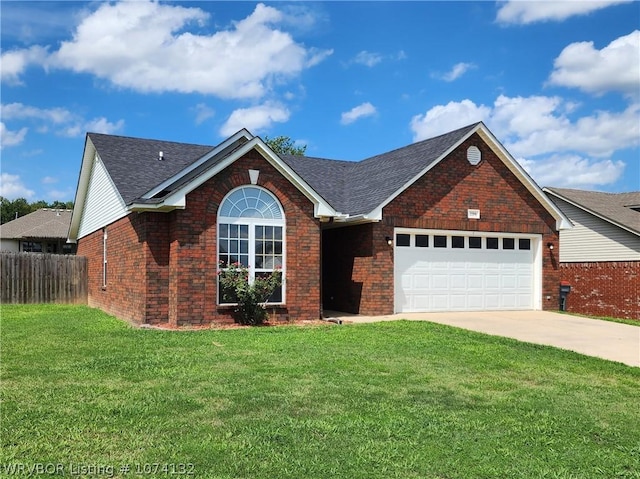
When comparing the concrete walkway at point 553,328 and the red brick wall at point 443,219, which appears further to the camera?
the red brick wall at point 443,219

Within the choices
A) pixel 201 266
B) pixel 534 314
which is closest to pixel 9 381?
pixel 201 266

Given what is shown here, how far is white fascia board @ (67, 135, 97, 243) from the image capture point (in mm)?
19759

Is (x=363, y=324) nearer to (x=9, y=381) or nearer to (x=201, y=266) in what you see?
(x=201, y=266)

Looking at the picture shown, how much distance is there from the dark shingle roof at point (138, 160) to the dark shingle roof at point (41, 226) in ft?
60.7

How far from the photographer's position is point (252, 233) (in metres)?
14.5

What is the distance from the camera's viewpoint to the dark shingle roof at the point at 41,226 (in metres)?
35.0

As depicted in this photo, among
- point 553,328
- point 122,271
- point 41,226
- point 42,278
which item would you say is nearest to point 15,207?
point 41,226

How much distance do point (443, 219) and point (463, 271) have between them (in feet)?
5.91

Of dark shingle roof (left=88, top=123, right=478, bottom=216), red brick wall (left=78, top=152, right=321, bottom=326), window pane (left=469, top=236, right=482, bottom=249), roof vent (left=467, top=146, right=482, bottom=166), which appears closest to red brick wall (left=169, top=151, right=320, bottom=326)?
red brick wall (left=78, top=152, right=321, bottom=326)

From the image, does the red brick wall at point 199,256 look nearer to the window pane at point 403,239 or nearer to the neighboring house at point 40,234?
the window pane at point 403,239

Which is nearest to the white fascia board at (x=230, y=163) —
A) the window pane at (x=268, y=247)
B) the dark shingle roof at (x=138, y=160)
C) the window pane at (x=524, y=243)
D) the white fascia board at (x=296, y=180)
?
the white fascia board at (x=296, y=180)

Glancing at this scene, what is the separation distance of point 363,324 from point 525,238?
25.7 ft

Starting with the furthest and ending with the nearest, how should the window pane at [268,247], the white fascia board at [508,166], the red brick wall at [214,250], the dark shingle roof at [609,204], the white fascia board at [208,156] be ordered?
the dark shingle roof at [609,204] → the white fascia board at [508,166] → the window pane at [268,247] → the white fascia board at [208,156] → the red brick wall at [214,250]

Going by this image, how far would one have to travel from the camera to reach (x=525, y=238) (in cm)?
1916
